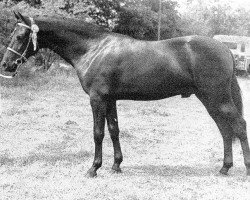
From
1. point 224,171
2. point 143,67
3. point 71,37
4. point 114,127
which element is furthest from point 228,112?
point 71,37

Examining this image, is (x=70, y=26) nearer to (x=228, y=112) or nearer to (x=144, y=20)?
(x=228, y=112)

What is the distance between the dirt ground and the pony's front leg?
0.48ft

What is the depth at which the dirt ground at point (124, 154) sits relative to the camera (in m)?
4.89

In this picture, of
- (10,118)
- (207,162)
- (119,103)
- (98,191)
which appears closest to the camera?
(98,191)

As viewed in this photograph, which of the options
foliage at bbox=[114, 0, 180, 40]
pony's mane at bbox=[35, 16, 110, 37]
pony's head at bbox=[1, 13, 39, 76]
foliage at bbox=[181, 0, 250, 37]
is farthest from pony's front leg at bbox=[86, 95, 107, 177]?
foliage at bbox=[181, 0, 250, 37]

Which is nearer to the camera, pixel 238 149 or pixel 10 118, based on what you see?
pixel 238 149

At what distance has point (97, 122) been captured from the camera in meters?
5.46

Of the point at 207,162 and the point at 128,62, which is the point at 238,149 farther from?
the point at 128,62

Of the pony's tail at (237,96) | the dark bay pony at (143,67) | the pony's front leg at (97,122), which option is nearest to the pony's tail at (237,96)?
the pony's tail at (237,96)

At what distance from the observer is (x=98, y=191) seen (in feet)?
15.9

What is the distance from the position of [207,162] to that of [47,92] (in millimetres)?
8894

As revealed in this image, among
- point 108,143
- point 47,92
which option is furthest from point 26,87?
point 108,143

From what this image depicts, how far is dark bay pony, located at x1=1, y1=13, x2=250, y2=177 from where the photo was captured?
534cm

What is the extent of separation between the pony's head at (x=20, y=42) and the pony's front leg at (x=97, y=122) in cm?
114
